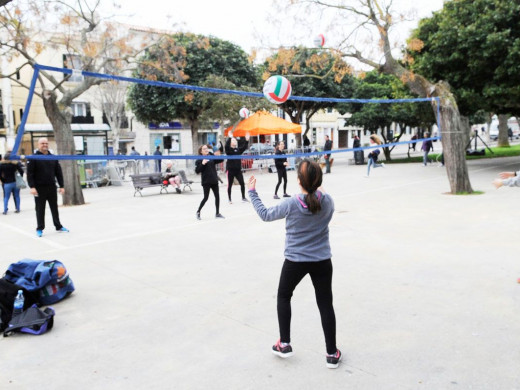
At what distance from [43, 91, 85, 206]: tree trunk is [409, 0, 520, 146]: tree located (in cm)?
1006

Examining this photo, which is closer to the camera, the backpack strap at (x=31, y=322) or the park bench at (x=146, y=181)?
the backpack strap at (x=31, y=322)

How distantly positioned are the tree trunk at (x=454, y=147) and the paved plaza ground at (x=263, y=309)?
2.91 meters

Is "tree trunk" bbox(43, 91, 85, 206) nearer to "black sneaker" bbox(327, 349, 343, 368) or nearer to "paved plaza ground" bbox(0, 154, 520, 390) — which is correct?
"paved plaza ground" bbox(0, 154, 520, 390)

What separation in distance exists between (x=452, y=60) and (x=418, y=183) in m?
4.48

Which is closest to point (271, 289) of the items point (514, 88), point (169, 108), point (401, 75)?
point (401, 75)

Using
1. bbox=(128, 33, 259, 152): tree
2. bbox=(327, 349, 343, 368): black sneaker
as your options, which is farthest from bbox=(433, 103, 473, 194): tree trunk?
bbox=(128, 33, 259, 152): tree

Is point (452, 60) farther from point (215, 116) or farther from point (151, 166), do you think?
point (151, 166)

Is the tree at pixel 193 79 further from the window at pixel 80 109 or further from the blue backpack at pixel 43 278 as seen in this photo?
the blue backpack at pixel 43 278

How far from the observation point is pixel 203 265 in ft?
20.2

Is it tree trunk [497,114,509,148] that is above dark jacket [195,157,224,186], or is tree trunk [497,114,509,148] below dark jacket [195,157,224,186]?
above

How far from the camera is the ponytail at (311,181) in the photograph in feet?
10.6

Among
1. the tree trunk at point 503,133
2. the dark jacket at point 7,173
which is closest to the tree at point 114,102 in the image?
the dark jacket at point 7,173

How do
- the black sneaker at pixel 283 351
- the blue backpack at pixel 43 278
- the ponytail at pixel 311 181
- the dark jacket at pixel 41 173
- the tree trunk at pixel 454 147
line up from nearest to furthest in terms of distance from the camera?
the ponytail at pixel 311 181
the black sneaker at pixel 283 351
the blue backpack at pixel 43 278
the dark jacket at pixel 41 173
the tree trunk at pixel 454 147

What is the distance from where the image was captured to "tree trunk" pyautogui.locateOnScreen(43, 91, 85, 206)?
507 inches
